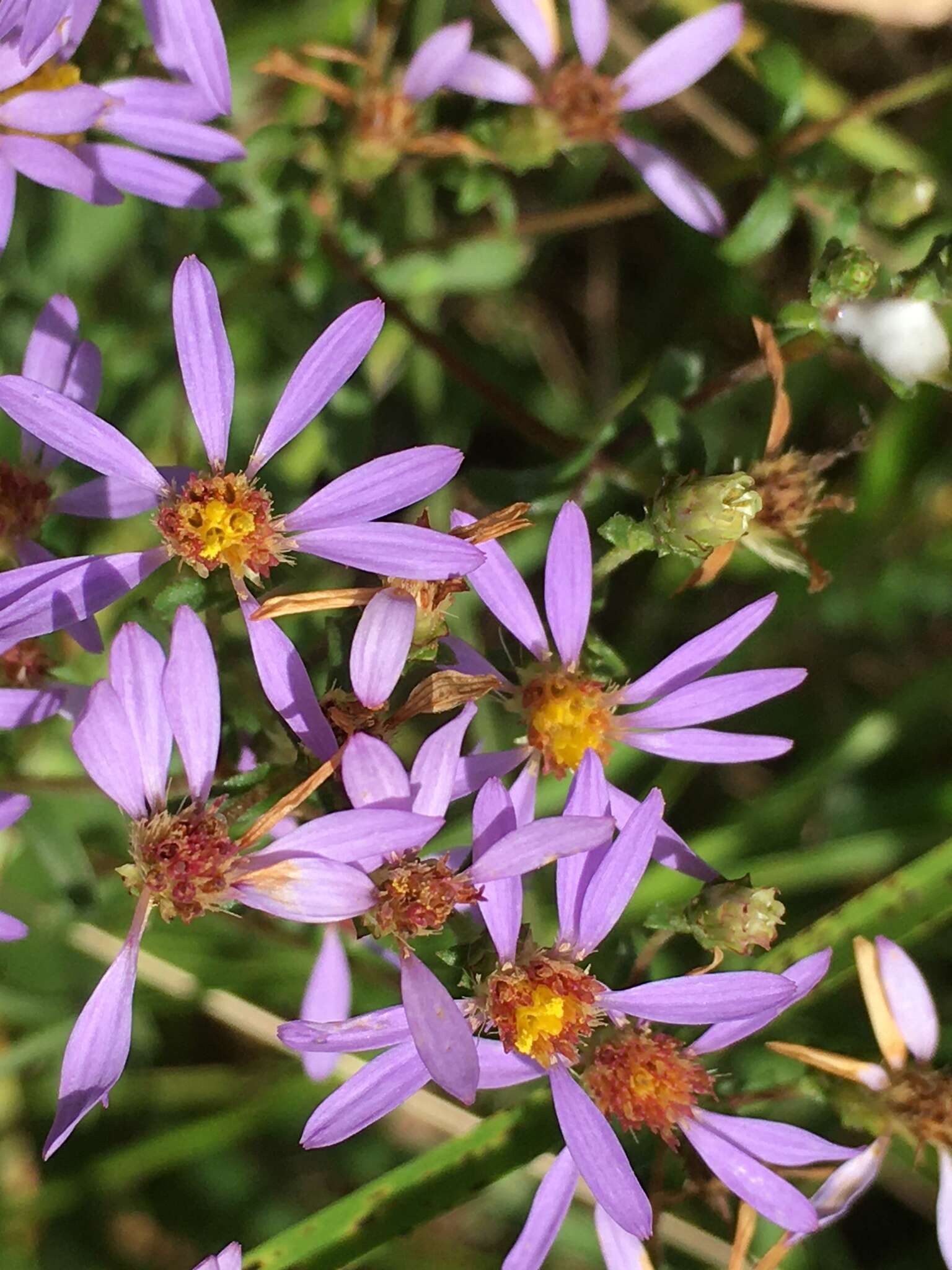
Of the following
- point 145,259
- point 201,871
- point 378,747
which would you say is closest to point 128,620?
point 201,871

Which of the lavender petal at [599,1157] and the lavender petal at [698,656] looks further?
the lavender petal at [698,656]

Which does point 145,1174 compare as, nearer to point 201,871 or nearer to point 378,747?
point 201,871

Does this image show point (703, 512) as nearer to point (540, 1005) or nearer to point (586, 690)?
point (586, 690)

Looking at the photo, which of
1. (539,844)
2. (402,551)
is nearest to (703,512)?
(402,551)

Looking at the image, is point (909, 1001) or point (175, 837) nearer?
point (175, 837)

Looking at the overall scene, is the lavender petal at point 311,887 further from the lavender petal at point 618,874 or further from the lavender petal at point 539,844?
the lavender petal at point 618,874

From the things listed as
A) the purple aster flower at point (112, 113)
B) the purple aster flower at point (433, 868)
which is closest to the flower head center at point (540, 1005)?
the purple aster flower at point (433, 868)
